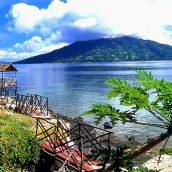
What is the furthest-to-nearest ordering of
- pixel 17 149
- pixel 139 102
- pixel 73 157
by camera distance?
1. pixel 17 149
2. pixel 73 157
3. pixel 139 102

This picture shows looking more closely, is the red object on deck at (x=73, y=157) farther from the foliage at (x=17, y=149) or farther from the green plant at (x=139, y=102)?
the green plant at (x=139, y=102)

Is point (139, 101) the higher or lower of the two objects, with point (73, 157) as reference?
higher

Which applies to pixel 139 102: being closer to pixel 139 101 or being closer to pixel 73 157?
pixel 139 101

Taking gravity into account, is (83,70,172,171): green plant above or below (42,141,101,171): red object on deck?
above

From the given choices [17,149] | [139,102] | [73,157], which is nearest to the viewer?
[139,102]

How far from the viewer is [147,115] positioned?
6291 centimetres

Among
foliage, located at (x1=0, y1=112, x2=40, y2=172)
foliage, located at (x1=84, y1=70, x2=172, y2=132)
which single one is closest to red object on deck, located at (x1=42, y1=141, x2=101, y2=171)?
foliage, located at (x1=0, y1=112, x2=40, y2=172)

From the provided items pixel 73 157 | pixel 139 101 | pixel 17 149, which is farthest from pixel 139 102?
pixel 17 149

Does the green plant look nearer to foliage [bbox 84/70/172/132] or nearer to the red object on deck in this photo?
foliage [bbox 84/70/172/132]

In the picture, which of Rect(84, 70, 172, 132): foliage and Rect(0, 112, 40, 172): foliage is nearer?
Rect(84, 70, 172, 132): foliage

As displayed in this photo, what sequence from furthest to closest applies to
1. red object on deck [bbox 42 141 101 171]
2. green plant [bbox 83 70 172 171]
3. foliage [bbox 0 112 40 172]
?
foliage [bbox 0 112 40 172] < red object on deck [bbox 42 141 101 171] < green plant [bbox 83 70 172 171]

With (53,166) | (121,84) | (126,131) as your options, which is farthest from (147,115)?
(121,84)

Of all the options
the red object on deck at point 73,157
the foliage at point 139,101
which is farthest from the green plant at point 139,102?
the red object on deck at point 73,157

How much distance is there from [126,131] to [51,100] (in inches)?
1577
